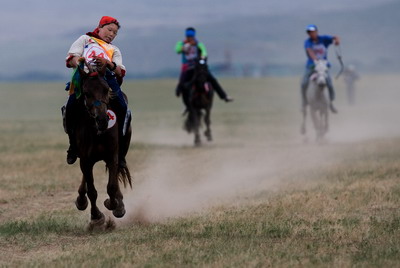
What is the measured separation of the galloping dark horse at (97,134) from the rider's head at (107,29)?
692mm

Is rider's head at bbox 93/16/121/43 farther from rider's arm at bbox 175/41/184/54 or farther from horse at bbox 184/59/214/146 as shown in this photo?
rider's arm at bbox 175/41/184/54

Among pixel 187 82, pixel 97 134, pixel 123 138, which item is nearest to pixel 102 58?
pixel 97 134

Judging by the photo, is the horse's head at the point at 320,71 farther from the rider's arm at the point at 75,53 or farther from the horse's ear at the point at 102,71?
the horse's ear at the point at 102,71

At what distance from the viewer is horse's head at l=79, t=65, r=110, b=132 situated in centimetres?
1033

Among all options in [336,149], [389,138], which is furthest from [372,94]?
[336,149]

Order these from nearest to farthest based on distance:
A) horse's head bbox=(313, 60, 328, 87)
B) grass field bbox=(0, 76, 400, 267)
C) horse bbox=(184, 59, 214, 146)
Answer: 1. grass field bbox=(0, 76, 400, 267)
2. horse's head bbox=(313, 60, 328, 87)
3. horse bbox=(184, 59, 214, 146)

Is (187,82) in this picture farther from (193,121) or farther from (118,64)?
(118,64)

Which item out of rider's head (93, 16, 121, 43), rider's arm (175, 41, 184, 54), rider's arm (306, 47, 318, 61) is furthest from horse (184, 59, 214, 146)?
rider's head (93, 16, 121, 43)

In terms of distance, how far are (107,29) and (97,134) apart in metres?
1.17

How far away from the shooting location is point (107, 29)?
11.2 metres

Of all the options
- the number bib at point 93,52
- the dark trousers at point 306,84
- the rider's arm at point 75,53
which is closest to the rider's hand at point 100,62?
the number bib at point 93,52

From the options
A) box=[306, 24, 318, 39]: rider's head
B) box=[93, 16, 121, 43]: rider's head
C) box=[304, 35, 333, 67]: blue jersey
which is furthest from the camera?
box=[304, 35, 333, 67]: blue jersey

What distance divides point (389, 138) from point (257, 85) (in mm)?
54739

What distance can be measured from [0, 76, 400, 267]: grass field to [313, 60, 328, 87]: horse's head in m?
1.43
